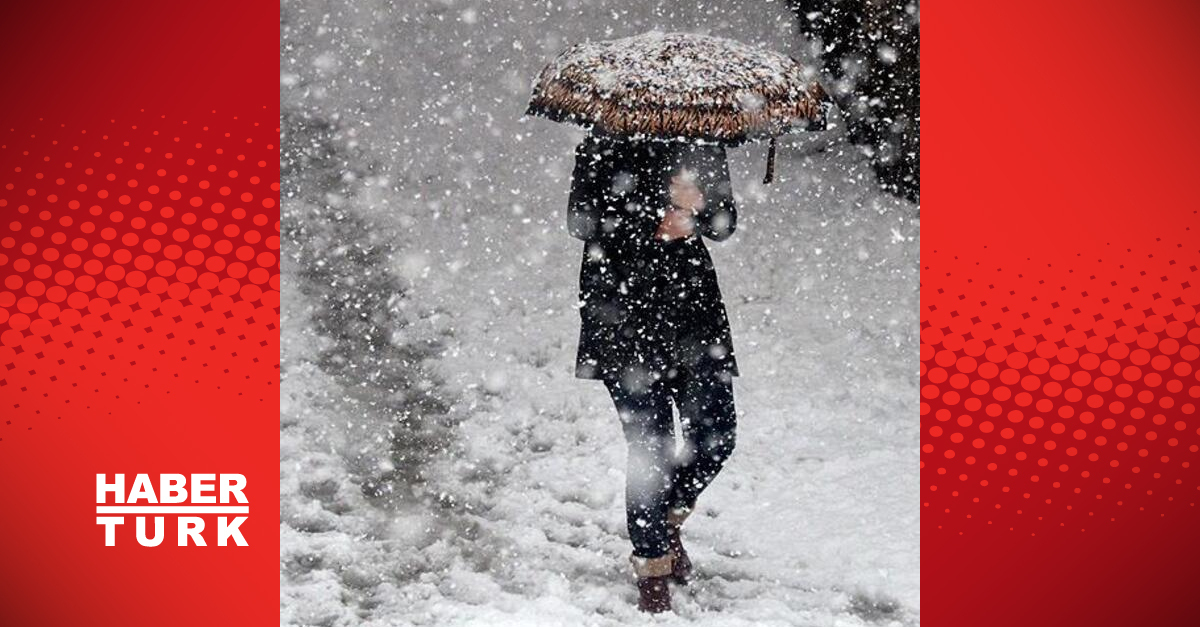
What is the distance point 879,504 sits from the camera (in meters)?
5.43

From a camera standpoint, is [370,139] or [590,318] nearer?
[590,318]

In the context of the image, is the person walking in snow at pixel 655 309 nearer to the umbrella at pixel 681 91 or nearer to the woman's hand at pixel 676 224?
the woman's hand at pixel 676 224

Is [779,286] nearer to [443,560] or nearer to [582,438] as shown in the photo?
[582,438]

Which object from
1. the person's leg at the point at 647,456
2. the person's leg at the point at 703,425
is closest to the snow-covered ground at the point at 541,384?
the person's leg at the point at 647,456

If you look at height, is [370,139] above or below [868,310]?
above

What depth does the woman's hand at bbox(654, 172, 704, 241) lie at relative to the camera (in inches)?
167

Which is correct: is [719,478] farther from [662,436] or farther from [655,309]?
[655,309]

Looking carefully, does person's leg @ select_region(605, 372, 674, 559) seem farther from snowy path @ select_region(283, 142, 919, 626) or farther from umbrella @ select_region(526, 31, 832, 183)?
umbrella @ select_region(526, 31, 832, 183)

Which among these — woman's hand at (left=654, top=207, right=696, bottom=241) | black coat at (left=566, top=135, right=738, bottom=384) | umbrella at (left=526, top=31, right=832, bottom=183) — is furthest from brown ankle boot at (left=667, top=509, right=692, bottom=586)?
umbrella at (left=526, top=31, right=832, bottom=183)

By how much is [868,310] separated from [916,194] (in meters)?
1.54

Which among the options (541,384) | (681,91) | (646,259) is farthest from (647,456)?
(541,384)

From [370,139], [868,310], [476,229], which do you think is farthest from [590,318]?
[370,139]

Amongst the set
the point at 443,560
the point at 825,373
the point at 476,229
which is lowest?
the point at 443,560

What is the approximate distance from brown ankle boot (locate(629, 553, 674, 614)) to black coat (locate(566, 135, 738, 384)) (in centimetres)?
68
